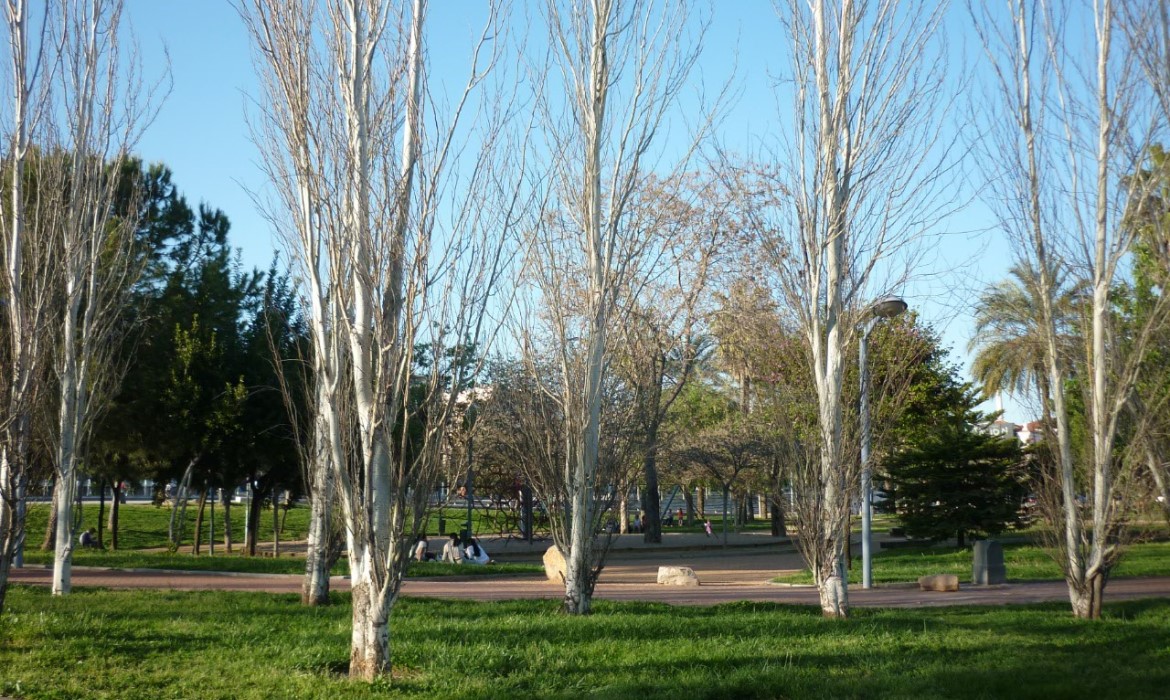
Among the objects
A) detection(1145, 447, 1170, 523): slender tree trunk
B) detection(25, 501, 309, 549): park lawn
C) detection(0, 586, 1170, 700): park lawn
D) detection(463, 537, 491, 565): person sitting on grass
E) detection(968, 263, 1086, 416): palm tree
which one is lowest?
detection(25, 501, 309, 549): park lawn

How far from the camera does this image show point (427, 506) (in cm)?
819

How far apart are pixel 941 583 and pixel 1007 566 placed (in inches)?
223

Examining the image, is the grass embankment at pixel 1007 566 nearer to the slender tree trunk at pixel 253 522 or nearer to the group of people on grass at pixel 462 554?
the group of people on grass at pixel 462 554

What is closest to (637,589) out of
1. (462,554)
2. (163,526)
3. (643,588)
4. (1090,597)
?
(643,588)

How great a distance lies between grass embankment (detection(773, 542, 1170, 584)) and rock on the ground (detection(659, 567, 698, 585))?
1849 mm

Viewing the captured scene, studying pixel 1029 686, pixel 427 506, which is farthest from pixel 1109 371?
pixel 427 506

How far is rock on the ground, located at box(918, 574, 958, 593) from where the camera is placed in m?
17.6

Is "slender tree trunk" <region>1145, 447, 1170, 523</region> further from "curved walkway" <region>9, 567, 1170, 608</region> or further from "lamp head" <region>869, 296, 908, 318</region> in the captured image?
"lamp head" <region>869, 296, 908, 318</region>

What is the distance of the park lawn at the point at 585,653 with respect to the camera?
7730 millimetres

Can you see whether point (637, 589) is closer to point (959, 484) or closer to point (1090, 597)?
point (1090, 597)

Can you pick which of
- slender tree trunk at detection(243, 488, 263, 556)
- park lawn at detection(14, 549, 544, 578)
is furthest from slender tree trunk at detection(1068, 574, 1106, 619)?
slender tree trunk at detection(243, 488, 263, 556)

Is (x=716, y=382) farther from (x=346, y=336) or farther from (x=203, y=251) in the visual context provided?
(x=346, y=336)

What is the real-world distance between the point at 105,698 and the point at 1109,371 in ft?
36.1

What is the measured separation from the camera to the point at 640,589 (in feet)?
65.6
